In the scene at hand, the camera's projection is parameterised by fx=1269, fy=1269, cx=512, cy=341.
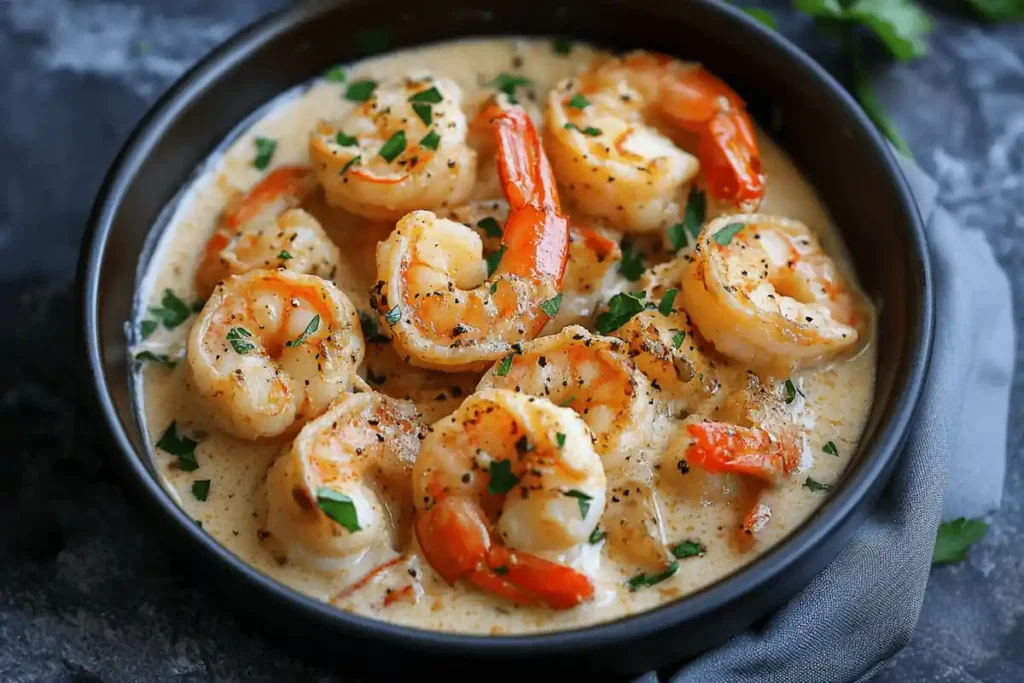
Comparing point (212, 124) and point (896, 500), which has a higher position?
point (212, 124)

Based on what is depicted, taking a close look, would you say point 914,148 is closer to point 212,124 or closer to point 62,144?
point 212,124

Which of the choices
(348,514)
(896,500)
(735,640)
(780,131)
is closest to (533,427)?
(348,514)

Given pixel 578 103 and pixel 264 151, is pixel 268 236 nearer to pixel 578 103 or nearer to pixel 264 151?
pixel 264 151

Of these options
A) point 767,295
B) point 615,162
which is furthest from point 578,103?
point 767,295

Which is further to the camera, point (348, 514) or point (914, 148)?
point (914, 148)

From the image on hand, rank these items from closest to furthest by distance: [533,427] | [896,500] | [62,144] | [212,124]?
[533,427], [896,500], [212,124], [62,144]

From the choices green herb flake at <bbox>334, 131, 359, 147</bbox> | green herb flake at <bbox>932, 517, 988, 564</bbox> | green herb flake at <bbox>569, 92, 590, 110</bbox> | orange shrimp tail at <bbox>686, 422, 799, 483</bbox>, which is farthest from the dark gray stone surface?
green herb flake at <bbox>569, 92, 590, 110</bbox>
